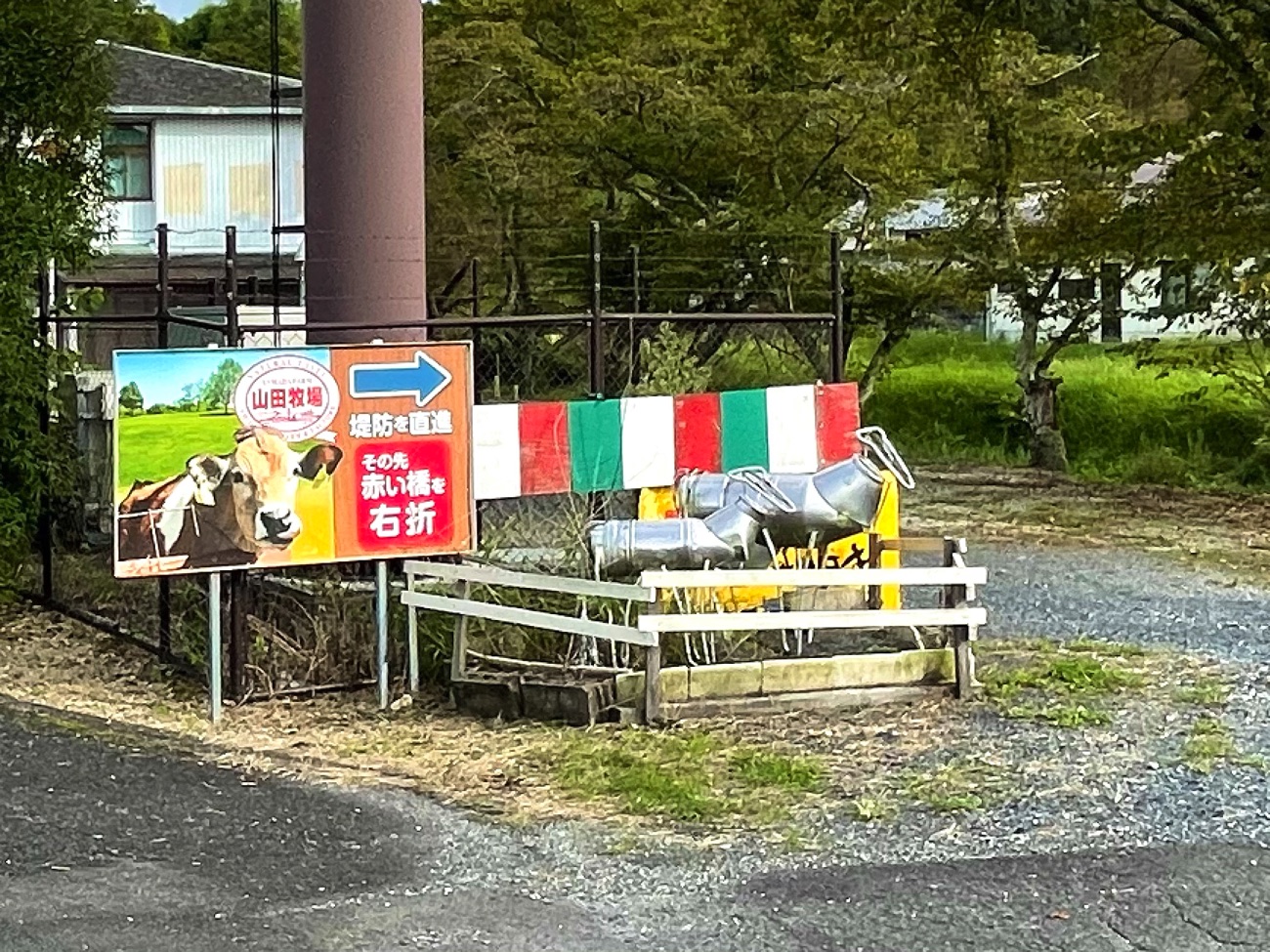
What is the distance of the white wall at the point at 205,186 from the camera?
97.1 feet

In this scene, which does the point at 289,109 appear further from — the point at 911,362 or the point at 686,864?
the point at 686,864

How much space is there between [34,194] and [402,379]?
323 cm

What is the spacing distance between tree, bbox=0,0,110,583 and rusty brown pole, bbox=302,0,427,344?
1504mm

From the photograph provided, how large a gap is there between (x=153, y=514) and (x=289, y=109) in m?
22.6

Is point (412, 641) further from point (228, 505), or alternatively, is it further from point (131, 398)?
point (131, 398)

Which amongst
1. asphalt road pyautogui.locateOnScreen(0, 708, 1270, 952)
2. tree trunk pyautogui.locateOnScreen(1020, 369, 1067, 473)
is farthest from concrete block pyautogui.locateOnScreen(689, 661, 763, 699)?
tree trunk pyautogui.locateOnScreen(1020, 369, 1067, 473)

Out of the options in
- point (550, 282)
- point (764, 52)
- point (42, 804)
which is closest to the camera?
point (42, 804)

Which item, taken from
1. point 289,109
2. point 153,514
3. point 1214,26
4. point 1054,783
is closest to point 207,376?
point 153,514

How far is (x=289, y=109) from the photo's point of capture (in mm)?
28922

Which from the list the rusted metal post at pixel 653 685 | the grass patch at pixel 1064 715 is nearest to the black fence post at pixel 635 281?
the rusted metal post at pixel 653 685

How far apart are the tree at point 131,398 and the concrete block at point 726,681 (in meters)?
2.57

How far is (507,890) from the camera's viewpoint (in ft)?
17.7

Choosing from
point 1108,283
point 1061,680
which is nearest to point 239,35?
point 1108,283

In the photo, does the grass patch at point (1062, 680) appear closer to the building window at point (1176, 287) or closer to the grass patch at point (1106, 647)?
the grass patch at point (1106, 647)
